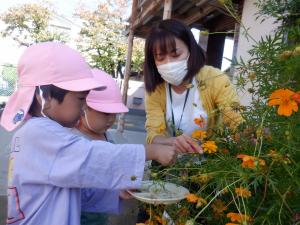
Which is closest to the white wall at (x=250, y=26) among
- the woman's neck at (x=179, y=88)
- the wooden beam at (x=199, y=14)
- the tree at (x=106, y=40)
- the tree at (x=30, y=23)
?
the wooden beam at (x=199, y=14)

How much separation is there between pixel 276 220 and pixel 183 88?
112cm

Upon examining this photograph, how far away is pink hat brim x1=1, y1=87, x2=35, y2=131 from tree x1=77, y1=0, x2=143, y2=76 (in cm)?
1866

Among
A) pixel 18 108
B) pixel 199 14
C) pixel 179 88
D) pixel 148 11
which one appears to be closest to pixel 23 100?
pixel 18 108

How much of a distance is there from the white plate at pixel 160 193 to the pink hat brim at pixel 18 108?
399 millimetres

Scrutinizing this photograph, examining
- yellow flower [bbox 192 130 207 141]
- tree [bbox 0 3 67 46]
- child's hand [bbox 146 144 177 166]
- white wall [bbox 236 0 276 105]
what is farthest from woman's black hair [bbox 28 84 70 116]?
tree [bbox 0 3 67 46]

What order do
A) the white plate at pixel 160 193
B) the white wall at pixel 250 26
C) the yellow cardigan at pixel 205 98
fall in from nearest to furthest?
the white plate at pixel 160 193 → the yellow cardigan at pixel 205 98 → the white wall at pixel 250 26

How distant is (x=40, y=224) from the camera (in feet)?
4.00

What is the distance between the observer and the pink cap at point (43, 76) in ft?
3.96

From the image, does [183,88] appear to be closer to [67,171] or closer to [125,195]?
[125,195]

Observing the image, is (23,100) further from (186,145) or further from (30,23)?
(30,23)

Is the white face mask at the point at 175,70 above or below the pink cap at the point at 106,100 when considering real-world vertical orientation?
above

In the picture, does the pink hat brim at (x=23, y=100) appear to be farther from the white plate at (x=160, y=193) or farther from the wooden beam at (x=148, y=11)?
the wooden beam at (x=148, y=11)

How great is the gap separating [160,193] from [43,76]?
497 mm

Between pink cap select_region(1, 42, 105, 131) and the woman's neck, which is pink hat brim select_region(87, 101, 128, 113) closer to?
the woman's neck
